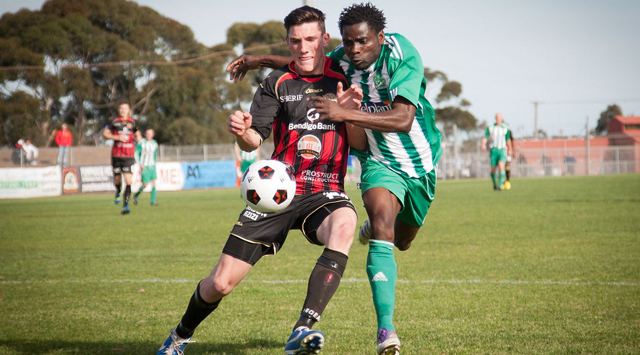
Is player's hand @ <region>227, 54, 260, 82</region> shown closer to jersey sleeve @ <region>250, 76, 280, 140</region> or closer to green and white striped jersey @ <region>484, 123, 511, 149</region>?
jersey sleeve @ <region>250, 76, 280, 140</region>

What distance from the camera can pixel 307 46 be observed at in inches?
203

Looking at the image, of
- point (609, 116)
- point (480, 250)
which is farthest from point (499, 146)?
point (609, 116)

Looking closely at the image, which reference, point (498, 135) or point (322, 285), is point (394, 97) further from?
point (498, 135)

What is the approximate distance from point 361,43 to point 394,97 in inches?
17.9

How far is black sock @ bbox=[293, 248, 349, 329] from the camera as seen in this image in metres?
4.58

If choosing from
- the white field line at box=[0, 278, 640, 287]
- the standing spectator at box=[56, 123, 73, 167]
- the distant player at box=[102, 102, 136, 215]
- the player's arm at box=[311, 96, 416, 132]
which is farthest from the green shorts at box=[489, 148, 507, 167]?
the player's arm at box=[311, 96, 416, 132]

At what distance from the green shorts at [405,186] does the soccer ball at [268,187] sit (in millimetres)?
803

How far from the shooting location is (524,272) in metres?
8.79

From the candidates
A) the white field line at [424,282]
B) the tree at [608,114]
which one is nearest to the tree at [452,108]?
the tree at [608,114]

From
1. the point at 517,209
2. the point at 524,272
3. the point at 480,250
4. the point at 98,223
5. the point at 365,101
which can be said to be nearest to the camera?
the point at 365,101

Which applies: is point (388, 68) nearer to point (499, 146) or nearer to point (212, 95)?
point (499, 146)

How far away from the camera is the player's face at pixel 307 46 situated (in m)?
5.11

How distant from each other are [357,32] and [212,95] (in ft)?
198

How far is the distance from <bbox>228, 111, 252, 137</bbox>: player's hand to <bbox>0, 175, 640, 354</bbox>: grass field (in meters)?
1.54
